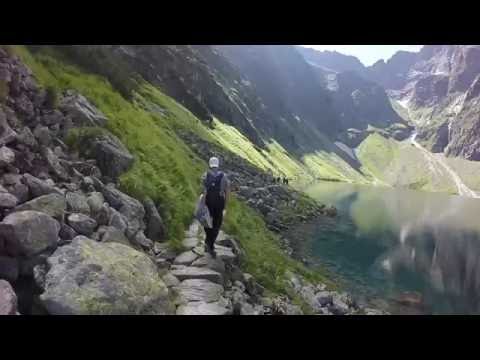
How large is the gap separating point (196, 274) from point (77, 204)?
3.90 metres

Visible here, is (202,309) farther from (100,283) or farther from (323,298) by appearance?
(323,298)

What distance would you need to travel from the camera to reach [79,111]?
61.4 ft

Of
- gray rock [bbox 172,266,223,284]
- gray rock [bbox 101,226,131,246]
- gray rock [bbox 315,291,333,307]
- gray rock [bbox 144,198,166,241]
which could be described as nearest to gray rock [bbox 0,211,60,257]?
gray rock [bbox 101,226,131,246]

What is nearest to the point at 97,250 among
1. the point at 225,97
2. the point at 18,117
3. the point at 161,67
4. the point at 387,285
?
the point at 18,117

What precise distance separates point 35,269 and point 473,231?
3157 inches

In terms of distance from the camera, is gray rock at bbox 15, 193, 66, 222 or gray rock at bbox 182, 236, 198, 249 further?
gray rock at bbox 182, 236, 198, 249

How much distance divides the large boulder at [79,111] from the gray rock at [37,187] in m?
6.24

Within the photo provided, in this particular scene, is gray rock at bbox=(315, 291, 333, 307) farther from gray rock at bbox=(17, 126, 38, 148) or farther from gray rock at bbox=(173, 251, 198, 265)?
gray rock at bbox=(17, 126, 38, 148)

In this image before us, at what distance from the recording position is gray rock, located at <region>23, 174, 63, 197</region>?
11.7 meters

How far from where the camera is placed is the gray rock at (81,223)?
11602 millimetres

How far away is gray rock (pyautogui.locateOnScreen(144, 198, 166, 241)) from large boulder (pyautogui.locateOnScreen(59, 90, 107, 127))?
4.62 metres

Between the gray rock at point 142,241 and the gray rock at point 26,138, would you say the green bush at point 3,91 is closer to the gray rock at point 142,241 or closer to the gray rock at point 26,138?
the gray rock at point 26,138
